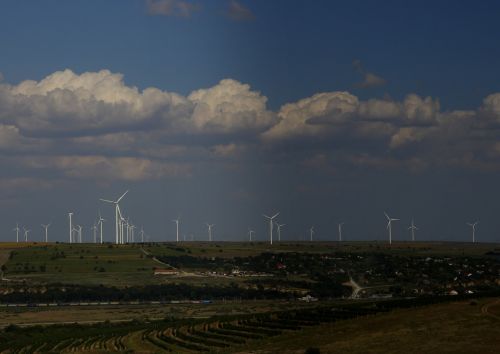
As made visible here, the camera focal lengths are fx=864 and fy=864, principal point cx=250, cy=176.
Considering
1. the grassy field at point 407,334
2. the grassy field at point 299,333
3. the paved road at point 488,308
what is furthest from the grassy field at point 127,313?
the grassy field at point 407,334

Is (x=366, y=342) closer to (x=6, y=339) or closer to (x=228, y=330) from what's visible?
(x=228, y=330)

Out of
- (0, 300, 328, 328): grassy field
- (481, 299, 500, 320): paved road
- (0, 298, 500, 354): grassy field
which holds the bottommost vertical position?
(0, 300, 328, 328): grassy field

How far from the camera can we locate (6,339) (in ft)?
468

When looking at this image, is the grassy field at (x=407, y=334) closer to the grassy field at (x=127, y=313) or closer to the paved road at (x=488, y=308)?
the paved road at (x=488, y=308)

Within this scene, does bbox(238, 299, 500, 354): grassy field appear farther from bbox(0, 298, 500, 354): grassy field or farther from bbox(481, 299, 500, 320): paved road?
bbox(481, 299, 500, 320): paved road

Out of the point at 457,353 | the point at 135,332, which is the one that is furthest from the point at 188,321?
the point at 457,353

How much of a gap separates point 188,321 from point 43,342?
31703mm

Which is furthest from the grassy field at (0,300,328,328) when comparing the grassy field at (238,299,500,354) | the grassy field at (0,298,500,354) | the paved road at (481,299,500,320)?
the grassy field at (238,299,500,354)

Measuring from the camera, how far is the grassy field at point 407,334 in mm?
101312

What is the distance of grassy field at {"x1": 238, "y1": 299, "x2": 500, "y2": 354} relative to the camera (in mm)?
101312

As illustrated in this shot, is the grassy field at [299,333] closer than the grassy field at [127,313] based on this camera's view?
Yes

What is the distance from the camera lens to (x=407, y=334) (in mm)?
112938

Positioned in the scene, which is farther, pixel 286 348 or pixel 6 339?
pixel 6 339

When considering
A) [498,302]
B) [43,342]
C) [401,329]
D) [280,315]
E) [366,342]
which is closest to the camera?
[366,342]
